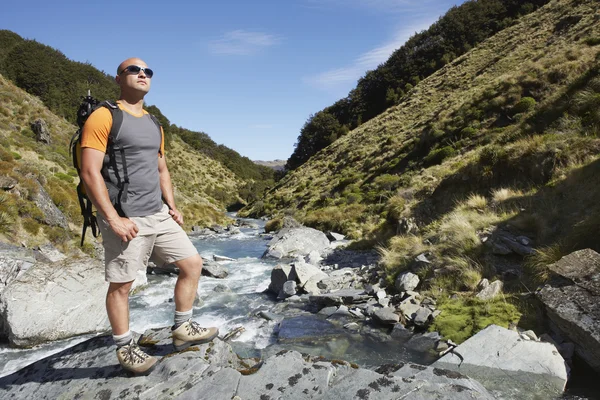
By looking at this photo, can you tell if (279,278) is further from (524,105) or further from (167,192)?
(524,105)

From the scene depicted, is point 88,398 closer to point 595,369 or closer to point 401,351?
point 401,351

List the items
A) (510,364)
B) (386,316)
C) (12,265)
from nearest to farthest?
1. (510,364)
2. (386,316)
3. (12,265)

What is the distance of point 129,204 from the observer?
3.21 meters

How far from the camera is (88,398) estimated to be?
315 cm

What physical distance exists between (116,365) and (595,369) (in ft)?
18.8

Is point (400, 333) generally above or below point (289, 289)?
below

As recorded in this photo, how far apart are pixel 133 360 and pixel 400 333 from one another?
4.90 meters

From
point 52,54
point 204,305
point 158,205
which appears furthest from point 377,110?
point 158,205

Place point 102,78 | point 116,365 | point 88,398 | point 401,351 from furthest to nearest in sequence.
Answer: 1. point 102,78
2. point 401,351
3. point 116,365
4. point 88,398

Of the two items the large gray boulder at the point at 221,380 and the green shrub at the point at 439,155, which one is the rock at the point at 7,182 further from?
the green shrub at the point at 439,155

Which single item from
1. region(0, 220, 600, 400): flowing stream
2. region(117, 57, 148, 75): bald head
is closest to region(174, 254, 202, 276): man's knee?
region(117, 57, 148, 75): bald head

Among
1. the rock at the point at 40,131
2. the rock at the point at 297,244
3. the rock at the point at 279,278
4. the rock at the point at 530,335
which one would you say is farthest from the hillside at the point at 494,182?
the rock at the point at 40,131

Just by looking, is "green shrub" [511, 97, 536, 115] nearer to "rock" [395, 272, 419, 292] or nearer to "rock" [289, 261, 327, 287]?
"rock" [395, 272, 419, 292]

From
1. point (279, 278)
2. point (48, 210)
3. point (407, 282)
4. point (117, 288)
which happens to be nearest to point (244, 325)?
point (279, 278)
